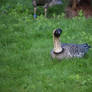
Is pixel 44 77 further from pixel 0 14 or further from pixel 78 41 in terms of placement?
pixel 0 14

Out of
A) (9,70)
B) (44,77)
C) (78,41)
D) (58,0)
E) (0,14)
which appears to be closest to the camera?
(44,77)

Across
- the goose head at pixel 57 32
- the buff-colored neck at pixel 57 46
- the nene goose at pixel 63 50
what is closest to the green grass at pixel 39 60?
the nene goose at pixel 63 50

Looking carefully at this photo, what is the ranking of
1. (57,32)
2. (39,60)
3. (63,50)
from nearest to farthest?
1. (57,32)
2. (63,50)
3. (39,60)

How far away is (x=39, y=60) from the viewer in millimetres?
6988

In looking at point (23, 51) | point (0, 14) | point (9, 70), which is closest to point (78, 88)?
point (9, 70)

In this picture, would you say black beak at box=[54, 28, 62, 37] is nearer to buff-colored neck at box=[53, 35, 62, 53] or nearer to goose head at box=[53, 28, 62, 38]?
goose head at box=[53, 28, 62, 38]

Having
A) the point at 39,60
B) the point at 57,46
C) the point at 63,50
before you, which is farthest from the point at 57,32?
the point at 39,60

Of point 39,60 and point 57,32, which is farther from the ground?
point 57,32

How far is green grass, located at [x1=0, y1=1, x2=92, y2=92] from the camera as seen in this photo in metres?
5.76

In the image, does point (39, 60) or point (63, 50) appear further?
point (39, 60)

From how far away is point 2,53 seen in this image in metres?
7.50

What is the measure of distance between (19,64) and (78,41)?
7.60ft

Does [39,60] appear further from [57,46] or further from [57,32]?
[57,32]

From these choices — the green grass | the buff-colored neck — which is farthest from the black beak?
the green grass
